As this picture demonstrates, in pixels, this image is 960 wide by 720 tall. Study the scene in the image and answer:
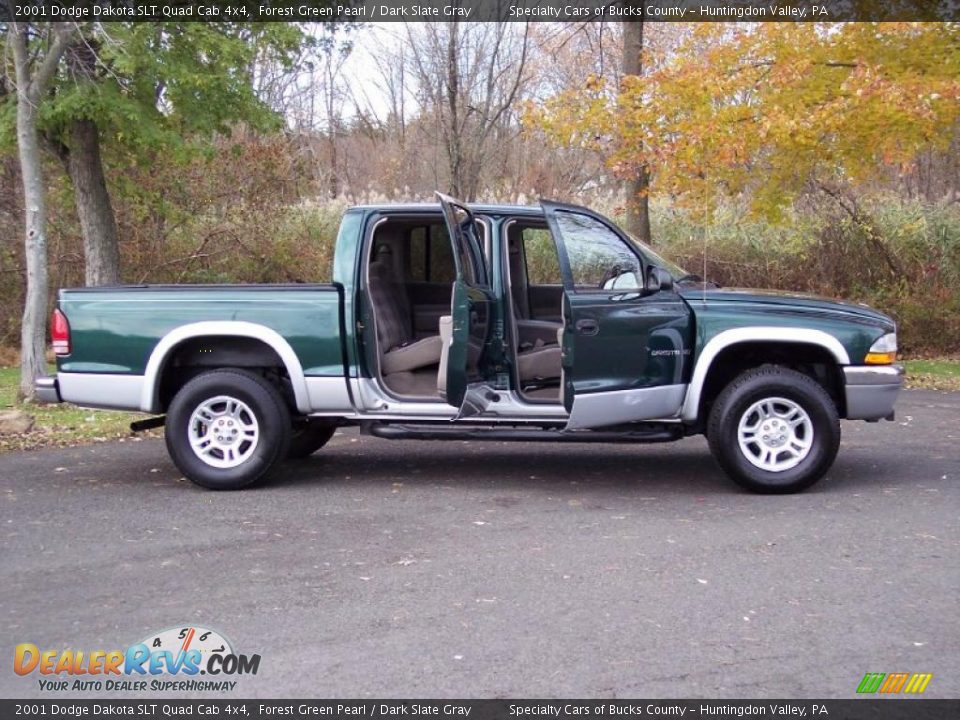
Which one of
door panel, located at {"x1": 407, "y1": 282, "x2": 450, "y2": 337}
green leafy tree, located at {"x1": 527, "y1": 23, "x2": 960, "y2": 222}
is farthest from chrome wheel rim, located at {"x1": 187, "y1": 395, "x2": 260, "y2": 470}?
green leafy tree, located at {"x1": 527, "y1": 23, "x2": 960, "y2": 222}

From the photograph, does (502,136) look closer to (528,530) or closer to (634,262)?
(634,262)

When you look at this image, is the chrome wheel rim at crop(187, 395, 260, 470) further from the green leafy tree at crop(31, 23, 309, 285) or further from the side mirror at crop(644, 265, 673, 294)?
the green leafy tree at crop(31, 23, 309, 285)

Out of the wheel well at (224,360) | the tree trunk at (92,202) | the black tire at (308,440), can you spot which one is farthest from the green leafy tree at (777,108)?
the wheel well at (224,360)

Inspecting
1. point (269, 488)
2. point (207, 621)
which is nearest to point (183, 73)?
point (269, 488)

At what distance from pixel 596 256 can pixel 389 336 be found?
1735 mm

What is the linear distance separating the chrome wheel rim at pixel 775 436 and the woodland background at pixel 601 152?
6.93 feet

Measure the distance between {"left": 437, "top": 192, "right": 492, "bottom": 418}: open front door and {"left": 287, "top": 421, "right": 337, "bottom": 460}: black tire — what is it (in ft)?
5.78

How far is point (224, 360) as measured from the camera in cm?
778

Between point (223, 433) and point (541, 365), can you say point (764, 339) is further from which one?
point (223, 433)

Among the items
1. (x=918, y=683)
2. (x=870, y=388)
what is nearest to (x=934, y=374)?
(x=870, y=388)

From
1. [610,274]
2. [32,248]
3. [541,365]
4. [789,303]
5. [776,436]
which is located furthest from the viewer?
[32,248]

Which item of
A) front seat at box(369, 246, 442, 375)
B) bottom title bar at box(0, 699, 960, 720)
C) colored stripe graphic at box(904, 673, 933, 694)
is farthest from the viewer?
front seat at box(369, 246, 442, 375)

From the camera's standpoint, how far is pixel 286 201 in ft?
61.8

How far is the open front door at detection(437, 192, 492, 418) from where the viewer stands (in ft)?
23.0
